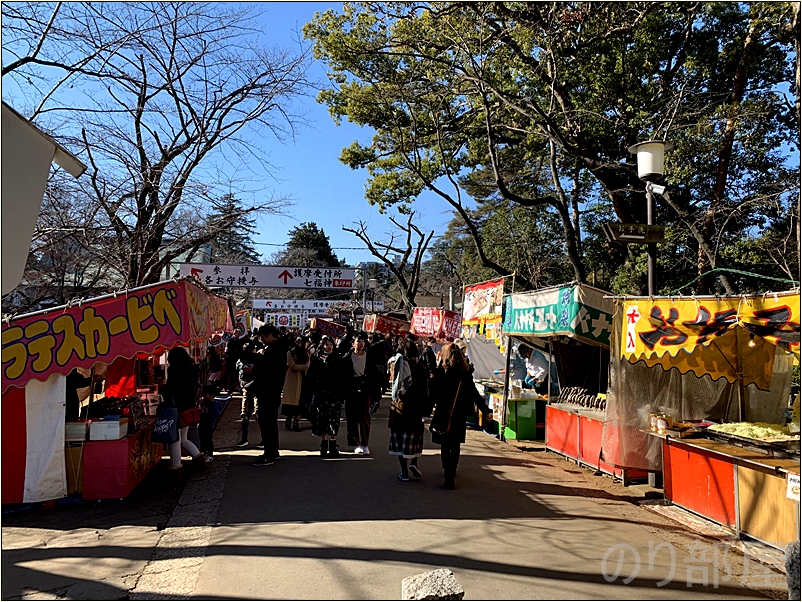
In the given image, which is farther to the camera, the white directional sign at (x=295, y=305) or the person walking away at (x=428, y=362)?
the white directional sign at (x=295, y=305)

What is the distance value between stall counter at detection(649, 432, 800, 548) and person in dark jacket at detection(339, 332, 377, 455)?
431cm

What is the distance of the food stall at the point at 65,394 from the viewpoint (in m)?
6.27

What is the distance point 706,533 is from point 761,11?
424 inches

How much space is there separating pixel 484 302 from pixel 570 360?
2307 millimetres

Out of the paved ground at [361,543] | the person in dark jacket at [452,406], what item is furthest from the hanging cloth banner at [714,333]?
the person in dark jacket at [452,406]

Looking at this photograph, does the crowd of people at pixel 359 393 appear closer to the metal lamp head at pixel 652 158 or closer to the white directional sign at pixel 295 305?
the metal lamp head at pixel 652 158

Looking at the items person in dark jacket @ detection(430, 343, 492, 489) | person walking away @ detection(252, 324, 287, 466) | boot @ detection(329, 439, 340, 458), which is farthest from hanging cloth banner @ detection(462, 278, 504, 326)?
person walking away @ detection(252, 324, 287, 466)

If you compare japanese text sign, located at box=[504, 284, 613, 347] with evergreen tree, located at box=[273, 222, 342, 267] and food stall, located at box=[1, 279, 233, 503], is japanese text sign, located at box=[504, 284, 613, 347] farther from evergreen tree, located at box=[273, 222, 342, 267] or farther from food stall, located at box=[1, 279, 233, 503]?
evergreen tree, located at box=[273, 222, 342, 267]

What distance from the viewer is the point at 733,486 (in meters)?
5.79

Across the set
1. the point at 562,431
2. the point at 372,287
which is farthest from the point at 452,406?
the point at 372,287

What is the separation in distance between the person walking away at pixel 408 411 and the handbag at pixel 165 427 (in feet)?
9.29

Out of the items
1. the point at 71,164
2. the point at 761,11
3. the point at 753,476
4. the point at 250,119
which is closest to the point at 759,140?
the point at 761,11

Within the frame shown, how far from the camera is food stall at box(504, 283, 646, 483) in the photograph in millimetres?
8328

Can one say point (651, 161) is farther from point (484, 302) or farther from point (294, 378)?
point (294, 378)
